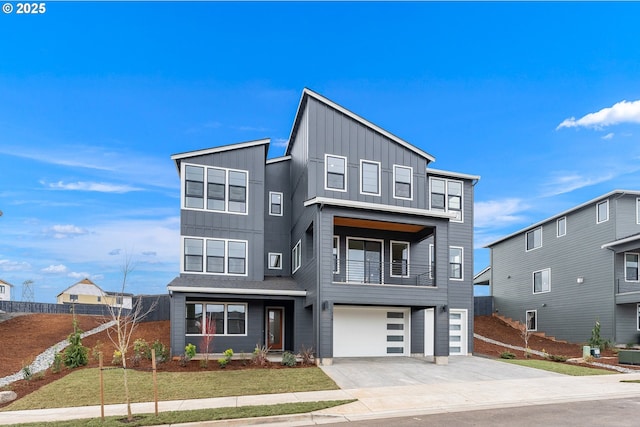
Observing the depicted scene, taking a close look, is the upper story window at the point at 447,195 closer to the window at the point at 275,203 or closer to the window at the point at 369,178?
the window at the point at 369,178

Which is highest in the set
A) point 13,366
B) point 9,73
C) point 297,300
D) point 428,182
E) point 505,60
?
point 505,60

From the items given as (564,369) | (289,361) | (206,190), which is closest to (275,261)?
(206,190)

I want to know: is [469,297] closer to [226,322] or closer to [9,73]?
[226,322]

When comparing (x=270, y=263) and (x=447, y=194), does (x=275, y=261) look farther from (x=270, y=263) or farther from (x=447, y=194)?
(x=447, y=194)

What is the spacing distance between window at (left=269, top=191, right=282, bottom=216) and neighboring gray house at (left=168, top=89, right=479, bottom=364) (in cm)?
20

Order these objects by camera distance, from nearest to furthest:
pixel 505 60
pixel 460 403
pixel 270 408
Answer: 1. pixel 270 408
2. pixel 460 403
3. pixel 505 60

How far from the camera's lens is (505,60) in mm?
22125

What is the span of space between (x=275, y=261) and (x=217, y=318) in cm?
384

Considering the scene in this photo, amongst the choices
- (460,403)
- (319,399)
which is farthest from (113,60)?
(460,403)

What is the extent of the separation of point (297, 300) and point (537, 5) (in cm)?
1439

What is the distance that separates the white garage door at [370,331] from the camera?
59.7ft

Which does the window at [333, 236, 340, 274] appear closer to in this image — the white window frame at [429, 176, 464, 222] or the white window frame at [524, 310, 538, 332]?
the white window frame at [429, 176, 464, 222]

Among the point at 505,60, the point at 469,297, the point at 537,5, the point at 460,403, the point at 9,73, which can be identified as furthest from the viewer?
the point at 505,60

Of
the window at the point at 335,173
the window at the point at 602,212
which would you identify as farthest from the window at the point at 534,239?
the window at the point at 335,173
